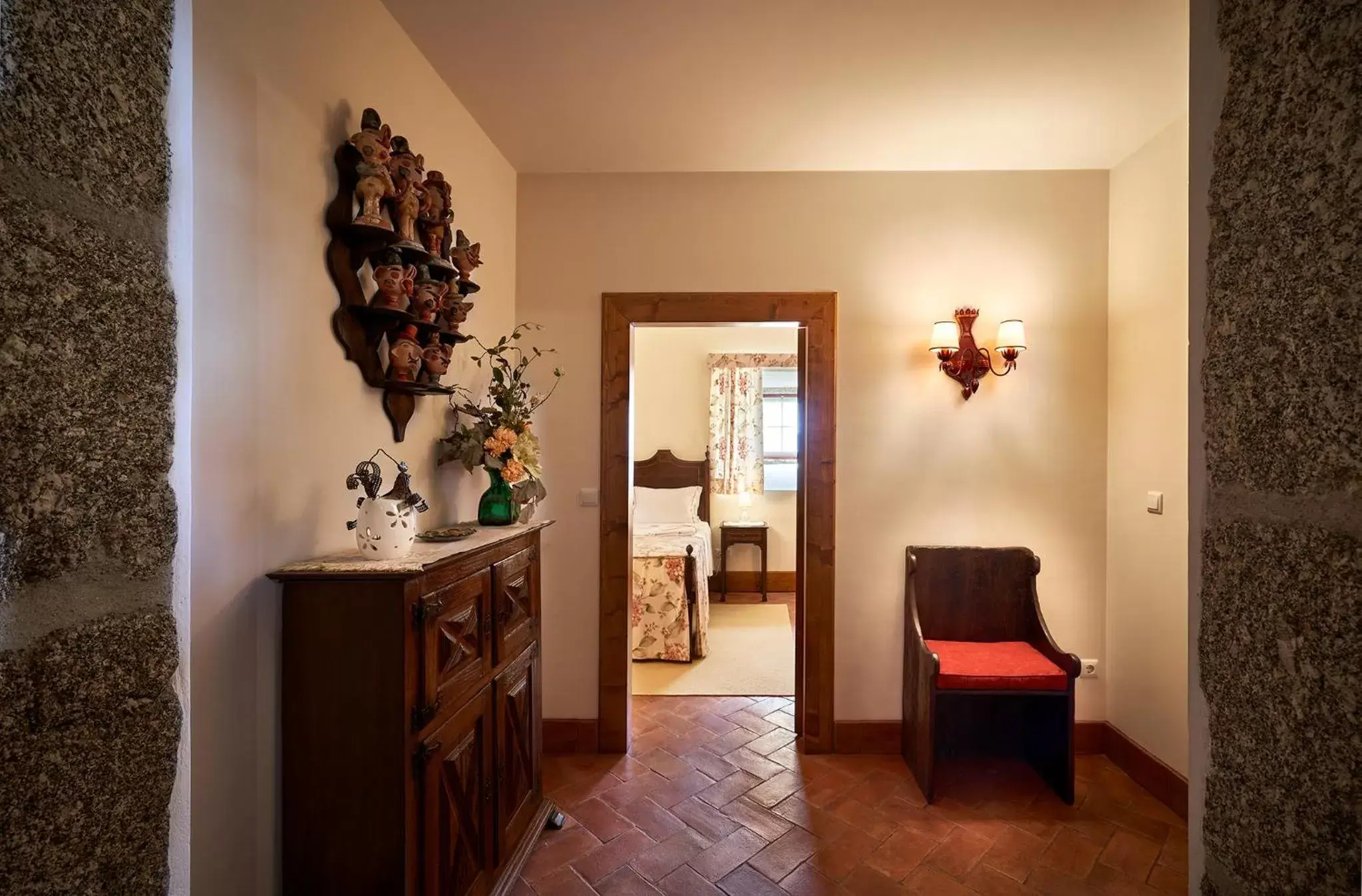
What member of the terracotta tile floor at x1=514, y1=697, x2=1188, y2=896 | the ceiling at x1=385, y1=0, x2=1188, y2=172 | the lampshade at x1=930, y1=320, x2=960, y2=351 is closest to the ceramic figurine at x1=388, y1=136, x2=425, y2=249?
the ceiling at x1=385, y1=0, x2=1188, y2=172

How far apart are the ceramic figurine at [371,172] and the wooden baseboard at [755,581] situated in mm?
5019

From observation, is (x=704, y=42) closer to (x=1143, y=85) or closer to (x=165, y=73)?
(x=1143, y=85)

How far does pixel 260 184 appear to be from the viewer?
1428 mm

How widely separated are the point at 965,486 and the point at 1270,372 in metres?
2.77

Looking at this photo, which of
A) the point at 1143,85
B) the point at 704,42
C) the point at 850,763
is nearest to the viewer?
the point at 704,42

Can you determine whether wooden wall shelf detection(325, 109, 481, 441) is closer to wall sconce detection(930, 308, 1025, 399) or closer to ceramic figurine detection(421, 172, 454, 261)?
ceramic figurine detection(421, 172, 454, 261)

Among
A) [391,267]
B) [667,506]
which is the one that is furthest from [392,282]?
[667,506]

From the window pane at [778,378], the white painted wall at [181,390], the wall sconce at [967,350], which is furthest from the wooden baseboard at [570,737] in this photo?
the window pane at [778,378]

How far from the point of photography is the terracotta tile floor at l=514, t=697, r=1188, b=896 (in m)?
2.10

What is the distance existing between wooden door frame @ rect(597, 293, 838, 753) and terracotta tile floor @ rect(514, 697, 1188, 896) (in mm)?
261

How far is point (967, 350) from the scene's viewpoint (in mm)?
2973

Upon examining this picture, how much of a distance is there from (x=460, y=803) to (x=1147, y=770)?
2.97m

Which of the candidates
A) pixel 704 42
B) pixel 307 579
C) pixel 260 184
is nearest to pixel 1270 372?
pixel 307 579

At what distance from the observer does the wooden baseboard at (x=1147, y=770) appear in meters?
2.51
